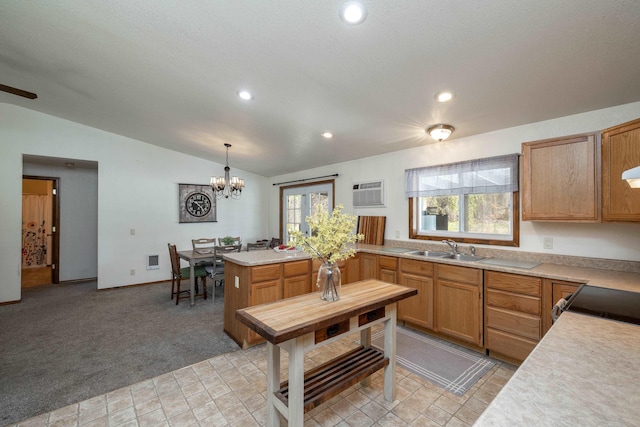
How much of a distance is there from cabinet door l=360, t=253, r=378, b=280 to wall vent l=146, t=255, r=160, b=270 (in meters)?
4.23

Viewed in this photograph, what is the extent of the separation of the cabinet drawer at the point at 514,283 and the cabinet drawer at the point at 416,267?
57 cm

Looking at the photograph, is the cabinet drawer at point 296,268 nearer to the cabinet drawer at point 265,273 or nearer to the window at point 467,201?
the cabinet drawer at point 265,273

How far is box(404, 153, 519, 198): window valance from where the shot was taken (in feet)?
9.60

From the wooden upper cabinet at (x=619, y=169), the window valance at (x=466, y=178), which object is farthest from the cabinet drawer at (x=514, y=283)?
the window valance at (x=466, y=178)

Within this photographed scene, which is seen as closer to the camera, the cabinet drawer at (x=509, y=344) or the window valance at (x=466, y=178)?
the cabinet drawer at (x=509, y=344)

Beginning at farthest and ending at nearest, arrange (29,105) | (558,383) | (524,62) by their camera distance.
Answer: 1. (29,105)
2. (524,62)
3. (558,383)

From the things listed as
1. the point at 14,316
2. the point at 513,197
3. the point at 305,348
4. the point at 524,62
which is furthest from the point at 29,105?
the point at 513,197

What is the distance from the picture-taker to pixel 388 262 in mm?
3426

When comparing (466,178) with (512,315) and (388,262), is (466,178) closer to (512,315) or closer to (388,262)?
(388,262)

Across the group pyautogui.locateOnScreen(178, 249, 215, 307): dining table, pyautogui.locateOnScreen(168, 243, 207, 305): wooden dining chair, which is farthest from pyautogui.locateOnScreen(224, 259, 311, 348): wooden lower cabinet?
pyautogui.locateOnScreen(168, 243, 207, 305): wooden dining chair

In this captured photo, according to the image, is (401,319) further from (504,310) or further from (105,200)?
(105,200)

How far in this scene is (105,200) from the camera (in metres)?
4.93

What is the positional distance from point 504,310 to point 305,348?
6.81 feet

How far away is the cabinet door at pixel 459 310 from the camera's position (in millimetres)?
2660
